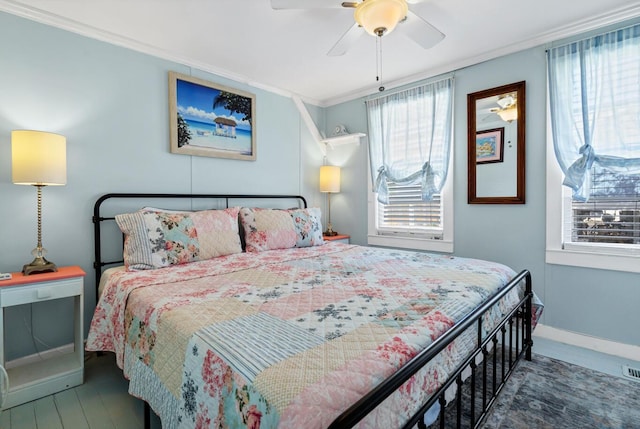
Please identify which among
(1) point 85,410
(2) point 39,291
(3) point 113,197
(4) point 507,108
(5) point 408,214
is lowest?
(1) point 85,410

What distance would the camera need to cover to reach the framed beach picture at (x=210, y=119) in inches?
115

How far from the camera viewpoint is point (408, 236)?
11.7 feet

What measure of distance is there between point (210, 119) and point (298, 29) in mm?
1241

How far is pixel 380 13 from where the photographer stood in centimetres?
181

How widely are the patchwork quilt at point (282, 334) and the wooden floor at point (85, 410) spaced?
312 millimetres

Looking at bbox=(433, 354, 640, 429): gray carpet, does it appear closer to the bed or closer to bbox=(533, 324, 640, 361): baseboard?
the bed

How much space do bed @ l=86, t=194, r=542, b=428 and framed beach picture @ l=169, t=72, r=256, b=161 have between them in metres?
0.73

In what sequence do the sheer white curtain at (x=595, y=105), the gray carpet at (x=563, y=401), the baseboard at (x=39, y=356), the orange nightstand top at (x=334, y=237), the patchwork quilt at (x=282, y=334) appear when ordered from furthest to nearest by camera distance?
the orange nightstand top at (x=334, y=237)
the sheer white curtain at (x=595, y=105)
the baseboard at (x=39, y=356)
the gray carpet at (x=563, y=401)
the patchwork quilt at (x=282, y=334)

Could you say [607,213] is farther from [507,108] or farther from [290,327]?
[290,327]

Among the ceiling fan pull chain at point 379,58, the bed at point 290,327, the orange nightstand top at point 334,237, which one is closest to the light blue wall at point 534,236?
the bed at point 290,327

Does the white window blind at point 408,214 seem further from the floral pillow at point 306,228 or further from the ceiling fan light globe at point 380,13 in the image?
the ceiling fan light globe at point 380,13

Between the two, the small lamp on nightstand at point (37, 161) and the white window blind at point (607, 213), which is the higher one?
the small lamp on nightstand at point (37, 161)

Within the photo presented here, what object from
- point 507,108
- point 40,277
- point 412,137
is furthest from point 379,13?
point 40,277

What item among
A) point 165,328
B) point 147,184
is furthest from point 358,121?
point 165,328
